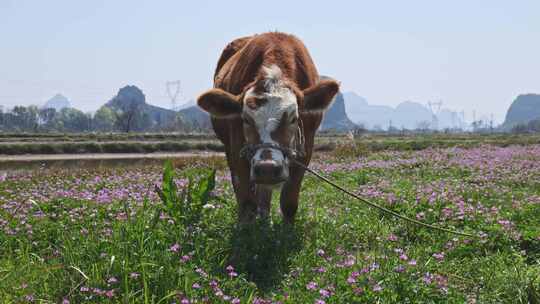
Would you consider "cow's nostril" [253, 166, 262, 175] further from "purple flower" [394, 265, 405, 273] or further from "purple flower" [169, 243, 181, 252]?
"purple flower" [394, 265, 405, 273]

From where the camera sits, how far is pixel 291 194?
21.4ft

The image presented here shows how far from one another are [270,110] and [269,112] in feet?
0.08

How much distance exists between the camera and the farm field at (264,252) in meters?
3.94

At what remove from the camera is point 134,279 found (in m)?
3.92

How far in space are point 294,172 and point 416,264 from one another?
249cm

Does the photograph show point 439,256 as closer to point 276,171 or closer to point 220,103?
point 276,171

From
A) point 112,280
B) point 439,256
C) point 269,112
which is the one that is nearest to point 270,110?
point 269,112

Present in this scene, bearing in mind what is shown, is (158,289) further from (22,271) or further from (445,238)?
(445,238)

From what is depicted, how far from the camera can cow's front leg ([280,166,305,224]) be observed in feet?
21.4

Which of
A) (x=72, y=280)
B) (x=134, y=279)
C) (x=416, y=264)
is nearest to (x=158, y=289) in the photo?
(x=134, y=279)

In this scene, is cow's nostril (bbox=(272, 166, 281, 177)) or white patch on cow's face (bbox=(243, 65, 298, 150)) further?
white patch on cow's face (bbox=(243, 65, 298, 150))

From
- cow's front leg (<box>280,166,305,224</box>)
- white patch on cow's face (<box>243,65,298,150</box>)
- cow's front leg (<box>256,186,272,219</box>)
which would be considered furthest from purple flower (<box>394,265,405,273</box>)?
cow's front leg (<box>256,186,272,219</box>)

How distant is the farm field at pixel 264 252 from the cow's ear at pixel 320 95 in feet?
4.91

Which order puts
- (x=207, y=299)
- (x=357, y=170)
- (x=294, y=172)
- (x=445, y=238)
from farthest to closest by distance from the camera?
(x=357, y=170) < (x=294, y=172) < (x=445, y=238) < (x=207, y=299)
